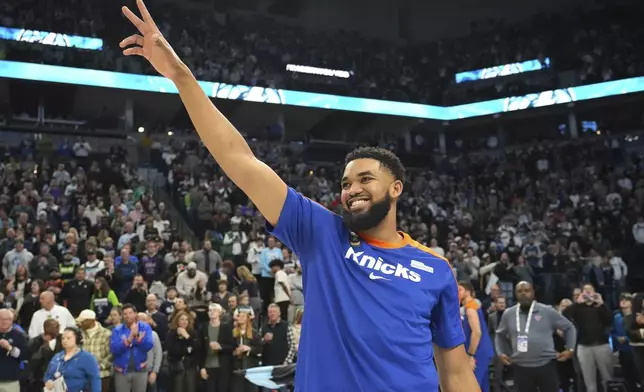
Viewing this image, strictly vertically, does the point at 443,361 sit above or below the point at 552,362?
above

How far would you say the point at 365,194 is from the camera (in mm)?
2396

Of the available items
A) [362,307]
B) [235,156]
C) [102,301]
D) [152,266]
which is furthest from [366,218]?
[152,266]

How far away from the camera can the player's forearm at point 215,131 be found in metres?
2.25

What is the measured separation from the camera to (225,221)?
15680 millimetres

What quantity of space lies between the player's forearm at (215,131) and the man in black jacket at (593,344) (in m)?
8.59


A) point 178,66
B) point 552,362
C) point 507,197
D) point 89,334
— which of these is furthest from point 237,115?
point 178,66

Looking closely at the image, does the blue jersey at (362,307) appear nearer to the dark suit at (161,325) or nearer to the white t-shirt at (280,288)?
A: the dark suit at (161,325)

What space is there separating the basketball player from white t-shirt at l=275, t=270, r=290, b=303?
9375 mm

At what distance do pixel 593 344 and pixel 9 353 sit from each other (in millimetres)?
7613

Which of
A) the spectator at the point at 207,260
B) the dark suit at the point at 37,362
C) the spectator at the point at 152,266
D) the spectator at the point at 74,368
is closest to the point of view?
the spectator at the point at 74,368

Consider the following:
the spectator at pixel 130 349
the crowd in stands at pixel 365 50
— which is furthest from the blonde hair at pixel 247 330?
the crowd in stands at pixel 365 50

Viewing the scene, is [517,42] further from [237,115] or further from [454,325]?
[454,325]

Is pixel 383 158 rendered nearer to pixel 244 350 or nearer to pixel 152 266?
pixel 244 350

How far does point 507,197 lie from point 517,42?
9466mm
